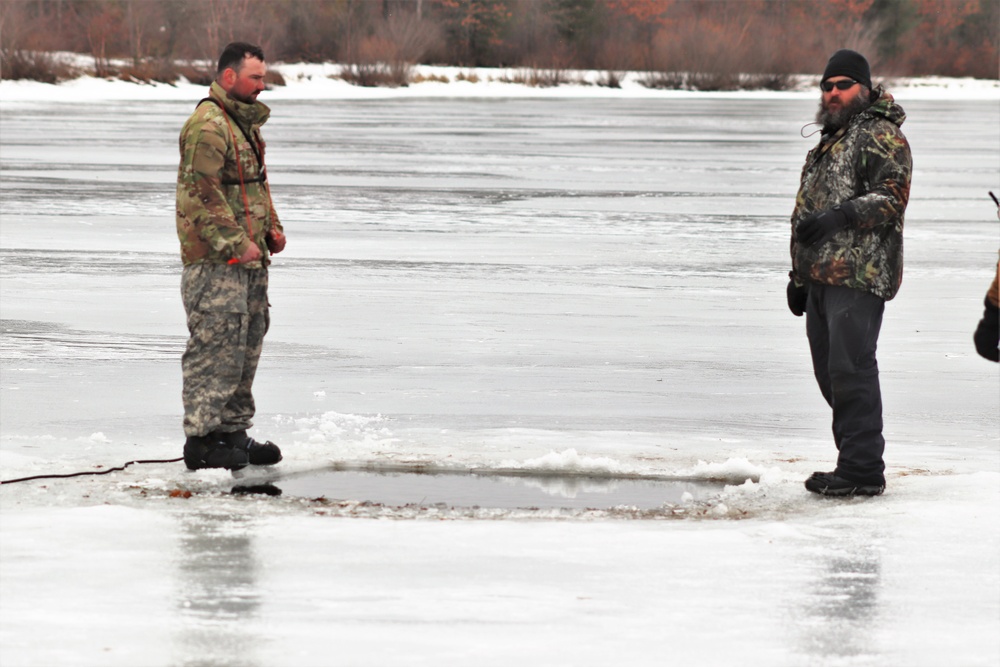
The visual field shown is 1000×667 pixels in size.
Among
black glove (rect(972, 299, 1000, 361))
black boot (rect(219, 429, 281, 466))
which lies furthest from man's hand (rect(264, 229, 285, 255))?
→ black glove (rect(972, 299, 1000, 361))

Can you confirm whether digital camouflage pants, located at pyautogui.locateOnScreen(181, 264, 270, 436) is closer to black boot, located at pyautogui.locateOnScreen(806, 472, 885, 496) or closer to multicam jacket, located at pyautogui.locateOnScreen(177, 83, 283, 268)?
multicam jacket, located at pyautogui.locateOnScreen(177, 83, 283, 268)

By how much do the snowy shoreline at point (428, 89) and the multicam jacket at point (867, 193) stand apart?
4381 cm

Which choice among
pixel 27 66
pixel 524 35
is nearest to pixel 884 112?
pixel 27 66

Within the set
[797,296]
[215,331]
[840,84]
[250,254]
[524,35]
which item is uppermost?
[524,35]

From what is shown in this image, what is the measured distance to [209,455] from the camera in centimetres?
571

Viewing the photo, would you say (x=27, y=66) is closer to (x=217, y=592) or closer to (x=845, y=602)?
(x=217, y=592)

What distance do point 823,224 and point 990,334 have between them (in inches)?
33.2

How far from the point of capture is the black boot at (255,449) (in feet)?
19.1

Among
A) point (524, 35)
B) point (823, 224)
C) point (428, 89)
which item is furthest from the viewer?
point (524, 35)

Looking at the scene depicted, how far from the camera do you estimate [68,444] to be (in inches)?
247

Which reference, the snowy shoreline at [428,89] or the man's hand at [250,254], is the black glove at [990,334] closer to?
the man's hand at [250,254]

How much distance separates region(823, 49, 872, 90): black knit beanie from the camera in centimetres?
533

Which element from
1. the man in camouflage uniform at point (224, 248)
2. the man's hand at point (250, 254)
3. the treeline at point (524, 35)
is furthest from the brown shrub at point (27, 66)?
the man's hand at point (250, 254)

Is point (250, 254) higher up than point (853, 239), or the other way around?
point (853, 239)
